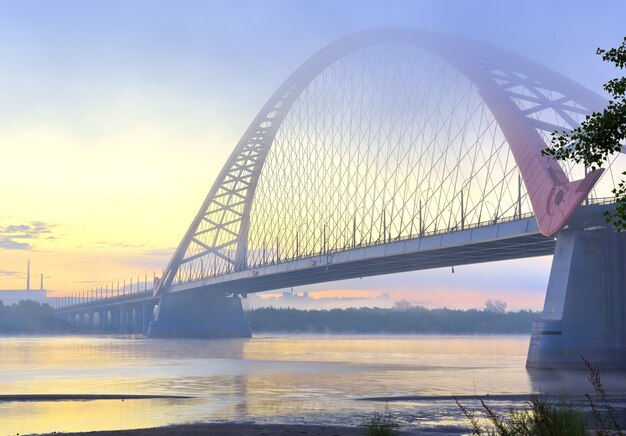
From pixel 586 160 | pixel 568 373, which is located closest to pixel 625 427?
pixel 586 160

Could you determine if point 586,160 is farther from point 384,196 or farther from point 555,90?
point 384,196

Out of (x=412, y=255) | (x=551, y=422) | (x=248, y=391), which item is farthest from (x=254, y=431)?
(x=412, y=255)

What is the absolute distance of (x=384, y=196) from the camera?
8662 centimetres

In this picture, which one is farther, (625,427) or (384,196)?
(384,196)

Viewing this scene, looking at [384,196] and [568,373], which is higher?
[384,196]

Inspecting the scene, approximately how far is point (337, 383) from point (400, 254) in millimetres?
35085

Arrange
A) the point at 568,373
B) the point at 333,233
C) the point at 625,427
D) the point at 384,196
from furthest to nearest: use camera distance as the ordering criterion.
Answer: the point at 333,233 < the point at 384,196 < the point at 568,373 < the point at 625,427

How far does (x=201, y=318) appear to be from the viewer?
148250 mm

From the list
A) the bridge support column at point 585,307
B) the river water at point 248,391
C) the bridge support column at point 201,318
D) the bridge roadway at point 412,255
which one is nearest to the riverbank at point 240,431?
the river water at point 248,391

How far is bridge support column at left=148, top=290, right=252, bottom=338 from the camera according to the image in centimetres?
14725

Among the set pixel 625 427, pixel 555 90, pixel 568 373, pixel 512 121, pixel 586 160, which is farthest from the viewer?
pixel 555 90

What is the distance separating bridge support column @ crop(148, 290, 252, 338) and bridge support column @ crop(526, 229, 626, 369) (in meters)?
94.1

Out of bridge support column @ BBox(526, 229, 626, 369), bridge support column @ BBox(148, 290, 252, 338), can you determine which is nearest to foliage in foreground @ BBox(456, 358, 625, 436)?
bridge support column @ BBox(526, 229, 626, 369)

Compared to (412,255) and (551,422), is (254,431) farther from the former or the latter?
(412,255)
